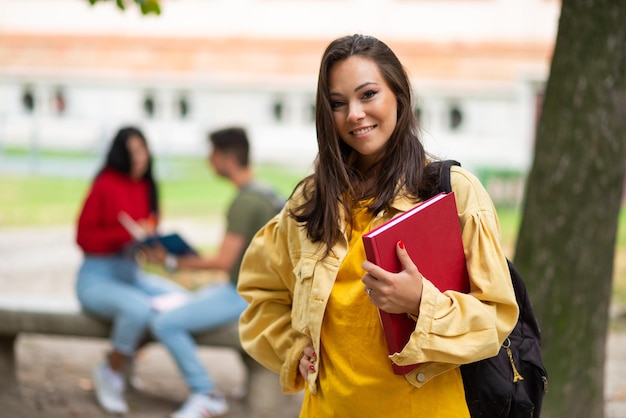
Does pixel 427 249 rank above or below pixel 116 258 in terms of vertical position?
above

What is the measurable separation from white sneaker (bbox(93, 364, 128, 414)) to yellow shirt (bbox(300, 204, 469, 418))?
3.23 meters

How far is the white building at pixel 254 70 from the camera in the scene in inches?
786

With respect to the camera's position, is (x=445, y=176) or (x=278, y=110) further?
(x=278, y=110)

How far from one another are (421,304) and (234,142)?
3321 mm

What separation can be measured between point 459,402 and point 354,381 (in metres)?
0.26

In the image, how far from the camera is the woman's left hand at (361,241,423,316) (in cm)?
201

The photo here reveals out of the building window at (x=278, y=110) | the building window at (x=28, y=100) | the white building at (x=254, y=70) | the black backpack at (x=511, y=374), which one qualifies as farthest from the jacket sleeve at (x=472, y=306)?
the building window at (x=28, y=100)

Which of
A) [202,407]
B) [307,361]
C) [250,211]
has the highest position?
[307,361]

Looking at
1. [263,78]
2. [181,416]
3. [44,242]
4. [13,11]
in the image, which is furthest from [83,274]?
[13,11]

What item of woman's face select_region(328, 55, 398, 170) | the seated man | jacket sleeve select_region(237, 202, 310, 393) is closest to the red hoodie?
the seated man

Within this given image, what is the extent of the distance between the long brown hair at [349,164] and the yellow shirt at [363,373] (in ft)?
0.26

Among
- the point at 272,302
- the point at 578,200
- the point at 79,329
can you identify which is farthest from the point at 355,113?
the point at 79,329

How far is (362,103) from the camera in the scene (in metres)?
2.26

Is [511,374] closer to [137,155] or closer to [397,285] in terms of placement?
[397,285]
